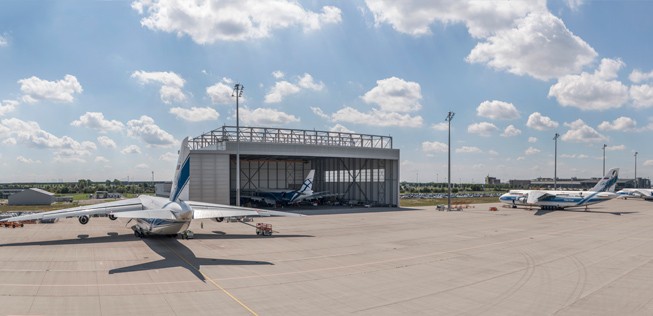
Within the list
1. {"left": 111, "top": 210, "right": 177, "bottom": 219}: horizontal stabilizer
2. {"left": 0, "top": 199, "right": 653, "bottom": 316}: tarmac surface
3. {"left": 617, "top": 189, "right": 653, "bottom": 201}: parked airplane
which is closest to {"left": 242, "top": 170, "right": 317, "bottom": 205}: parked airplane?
{"left": 0, "top": 199, "right": 653, "bottom": 316}: tarmac surface

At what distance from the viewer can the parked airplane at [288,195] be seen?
251ft

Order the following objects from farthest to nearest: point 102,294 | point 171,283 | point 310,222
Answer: point 310,222
point 171,283
point 102,294

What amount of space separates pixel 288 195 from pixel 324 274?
184ft

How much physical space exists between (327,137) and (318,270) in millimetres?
53182

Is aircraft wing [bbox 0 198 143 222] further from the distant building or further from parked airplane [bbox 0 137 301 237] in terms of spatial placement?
the distant building

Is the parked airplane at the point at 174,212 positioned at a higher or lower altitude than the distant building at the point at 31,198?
higher

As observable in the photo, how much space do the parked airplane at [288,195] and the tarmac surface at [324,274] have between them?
3822 centimetres

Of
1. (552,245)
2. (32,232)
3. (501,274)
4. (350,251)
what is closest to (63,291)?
(350,251)

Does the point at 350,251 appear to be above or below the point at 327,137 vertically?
below

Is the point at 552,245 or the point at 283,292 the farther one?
the point at 552,245

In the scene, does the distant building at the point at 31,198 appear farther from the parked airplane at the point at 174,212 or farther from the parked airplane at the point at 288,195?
the parked airplane at the point at 174,212

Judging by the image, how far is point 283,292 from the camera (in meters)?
17.9

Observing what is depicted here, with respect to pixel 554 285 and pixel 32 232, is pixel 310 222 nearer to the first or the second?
pixel 32 232

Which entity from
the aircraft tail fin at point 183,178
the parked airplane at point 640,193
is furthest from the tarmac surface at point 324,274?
the parked airplane at point 640,193
